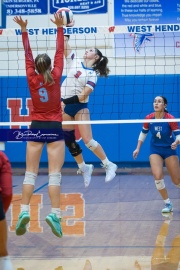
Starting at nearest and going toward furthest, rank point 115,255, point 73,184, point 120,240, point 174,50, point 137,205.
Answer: point 115,255
point 120,240
point 137,205
point 73,184
point 174,50

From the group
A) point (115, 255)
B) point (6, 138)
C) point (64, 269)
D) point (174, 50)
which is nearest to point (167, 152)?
point (6, 138)

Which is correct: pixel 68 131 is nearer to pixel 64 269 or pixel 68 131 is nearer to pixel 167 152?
pixel 167 152

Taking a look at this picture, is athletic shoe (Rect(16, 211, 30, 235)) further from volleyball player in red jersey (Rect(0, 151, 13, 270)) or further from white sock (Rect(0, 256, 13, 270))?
→ white sock (Rect(0, 256, 13, 270))

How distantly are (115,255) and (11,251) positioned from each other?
3.69 feet

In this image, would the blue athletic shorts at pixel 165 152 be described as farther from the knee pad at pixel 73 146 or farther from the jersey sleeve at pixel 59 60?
the jersey sleeve at pixel 59 60

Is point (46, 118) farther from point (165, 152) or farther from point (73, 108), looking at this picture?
point (165, 152)

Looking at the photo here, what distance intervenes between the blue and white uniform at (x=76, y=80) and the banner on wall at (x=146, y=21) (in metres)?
4.43

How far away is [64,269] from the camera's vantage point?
6.80 metres

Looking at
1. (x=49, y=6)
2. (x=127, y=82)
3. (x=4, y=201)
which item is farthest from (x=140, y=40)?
(x=4, y=201)

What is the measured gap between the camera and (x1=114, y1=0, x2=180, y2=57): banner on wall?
14516 millimetres

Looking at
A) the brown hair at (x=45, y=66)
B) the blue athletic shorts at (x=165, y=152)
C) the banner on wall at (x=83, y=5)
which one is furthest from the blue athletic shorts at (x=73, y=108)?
the banner on wall at (x=83, y=5)

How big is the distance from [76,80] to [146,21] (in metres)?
5.29

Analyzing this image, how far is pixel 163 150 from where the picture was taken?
1014 cm

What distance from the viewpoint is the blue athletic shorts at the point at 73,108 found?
9914 millimetres
